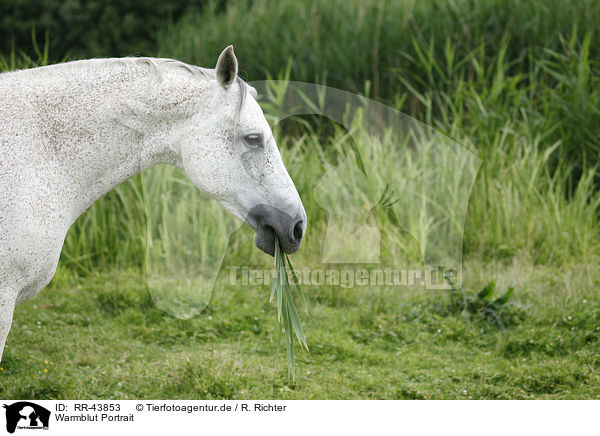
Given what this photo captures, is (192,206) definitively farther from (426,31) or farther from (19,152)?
(426,31)

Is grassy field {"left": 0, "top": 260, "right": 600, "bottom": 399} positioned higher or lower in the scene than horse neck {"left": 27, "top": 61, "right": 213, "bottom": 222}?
lower

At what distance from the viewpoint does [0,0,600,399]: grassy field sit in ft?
11.5

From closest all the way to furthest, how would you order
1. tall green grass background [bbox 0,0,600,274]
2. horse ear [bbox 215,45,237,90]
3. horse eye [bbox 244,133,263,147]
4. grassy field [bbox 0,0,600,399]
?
1. horse ear [bbox 215,45,237,90]
2. horse eye [bbox 244,133,263,147]
3. grassy field [bbox 0,0,600,399]
4. tall green grass background [bbox 0,0,600,274]

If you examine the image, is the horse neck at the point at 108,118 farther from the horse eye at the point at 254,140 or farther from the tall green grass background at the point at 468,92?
the tall green grass background at the point at 468,92

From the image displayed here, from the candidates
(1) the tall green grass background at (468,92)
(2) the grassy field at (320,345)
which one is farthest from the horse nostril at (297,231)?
(1) the tall green grass background at (468,92)

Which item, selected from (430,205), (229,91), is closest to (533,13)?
(430,205)

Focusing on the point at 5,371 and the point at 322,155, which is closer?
the point at 5,371

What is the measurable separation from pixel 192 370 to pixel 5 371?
1070 millimetres

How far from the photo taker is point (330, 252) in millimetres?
4773

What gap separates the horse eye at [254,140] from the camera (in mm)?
2262

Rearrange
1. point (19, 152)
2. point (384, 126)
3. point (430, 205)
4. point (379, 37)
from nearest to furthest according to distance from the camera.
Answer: point (19, 152) → point (430, 205) → point (384, 126) → point (379, 37)
